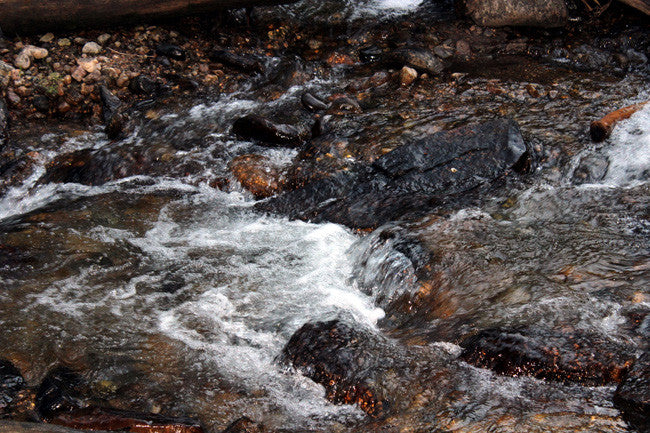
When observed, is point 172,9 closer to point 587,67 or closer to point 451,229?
point 451,229

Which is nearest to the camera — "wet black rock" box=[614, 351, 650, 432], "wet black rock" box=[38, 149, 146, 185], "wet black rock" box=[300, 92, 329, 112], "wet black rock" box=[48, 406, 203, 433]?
"wet black rock" box=[614, 351, 650, 432]

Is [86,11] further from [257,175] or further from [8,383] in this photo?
[8,383]

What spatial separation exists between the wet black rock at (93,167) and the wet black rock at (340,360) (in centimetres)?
305

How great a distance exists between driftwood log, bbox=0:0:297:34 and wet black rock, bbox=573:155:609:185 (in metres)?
4.53

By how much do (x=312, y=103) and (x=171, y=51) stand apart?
2047mm

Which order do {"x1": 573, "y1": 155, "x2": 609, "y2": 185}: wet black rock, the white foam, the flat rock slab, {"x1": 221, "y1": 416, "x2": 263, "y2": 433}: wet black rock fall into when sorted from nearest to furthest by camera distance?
the flat rock slab
{"x1": 221, "y1": 416, "x2": 263, "y2": 433}: wet black rock
the white foam
{"x1": 573, "y1": 155, "x2": 609, "y2": 185}: wet black rock

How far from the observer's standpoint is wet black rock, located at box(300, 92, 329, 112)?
6.38m

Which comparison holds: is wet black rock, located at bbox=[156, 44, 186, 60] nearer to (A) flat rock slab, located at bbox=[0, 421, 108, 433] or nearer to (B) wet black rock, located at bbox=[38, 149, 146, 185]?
(B) wet black rock, located at bbox=[38, 149, 146, 185]

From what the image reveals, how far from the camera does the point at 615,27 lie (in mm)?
7441

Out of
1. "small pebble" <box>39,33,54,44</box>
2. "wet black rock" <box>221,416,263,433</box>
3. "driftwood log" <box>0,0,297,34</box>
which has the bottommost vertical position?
"wet black rock" <box>221,416,263,433</box>

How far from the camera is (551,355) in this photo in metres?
3.06

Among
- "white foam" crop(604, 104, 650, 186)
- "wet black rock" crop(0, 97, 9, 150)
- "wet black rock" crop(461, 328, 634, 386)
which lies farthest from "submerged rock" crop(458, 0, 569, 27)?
"wet black rock" crop(0, 97, 9, 150)

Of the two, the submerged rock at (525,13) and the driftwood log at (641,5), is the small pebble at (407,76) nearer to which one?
the submerged rock at (525,13)

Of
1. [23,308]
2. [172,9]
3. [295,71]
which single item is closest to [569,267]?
[23,308]
